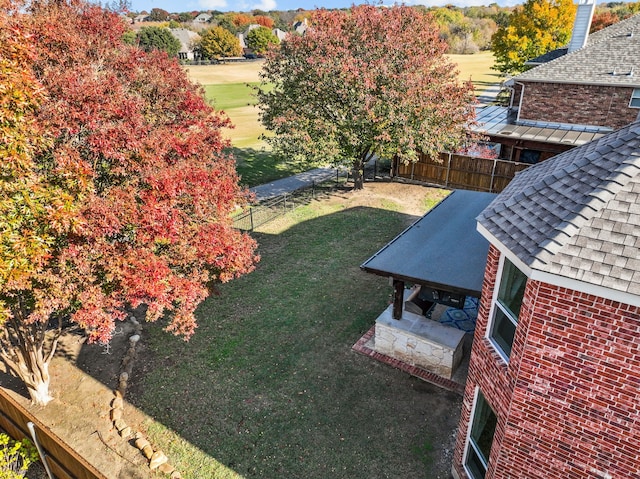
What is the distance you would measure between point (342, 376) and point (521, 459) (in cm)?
532

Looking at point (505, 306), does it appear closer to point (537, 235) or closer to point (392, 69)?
point (537, 235)

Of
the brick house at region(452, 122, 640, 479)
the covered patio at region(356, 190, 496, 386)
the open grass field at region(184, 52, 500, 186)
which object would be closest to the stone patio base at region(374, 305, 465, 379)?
the covered patio at region(356, 190, 496, 386)

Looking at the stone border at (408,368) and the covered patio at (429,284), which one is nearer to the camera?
the covered patio at (429,284)

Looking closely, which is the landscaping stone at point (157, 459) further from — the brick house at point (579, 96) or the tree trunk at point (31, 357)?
the brick house at point (579, 96)

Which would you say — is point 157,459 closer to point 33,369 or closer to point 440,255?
point 33,369

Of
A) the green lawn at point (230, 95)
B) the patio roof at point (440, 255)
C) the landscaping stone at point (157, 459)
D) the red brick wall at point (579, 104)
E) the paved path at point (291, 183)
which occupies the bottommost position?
the paved path at point (291, 183)

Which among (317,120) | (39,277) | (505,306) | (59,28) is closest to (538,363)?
(505,306)

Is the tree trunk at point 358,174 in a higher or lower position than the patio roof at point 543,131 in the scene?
lower

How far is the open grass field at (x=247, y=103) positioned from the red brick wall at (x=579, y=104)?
16.1ft

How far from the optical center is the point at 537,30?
43406 millimetres

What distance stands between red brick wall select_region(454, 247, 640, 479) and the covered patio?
3.18 meters

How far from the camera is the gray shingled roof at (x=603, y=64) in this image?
70.3 feet

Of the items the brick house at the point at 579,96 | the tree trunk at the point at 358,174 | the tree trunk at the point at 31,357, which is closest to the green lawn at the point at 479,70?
the brick house at the point at 579,96

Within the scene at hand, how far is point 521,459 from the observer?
6.43 metres
